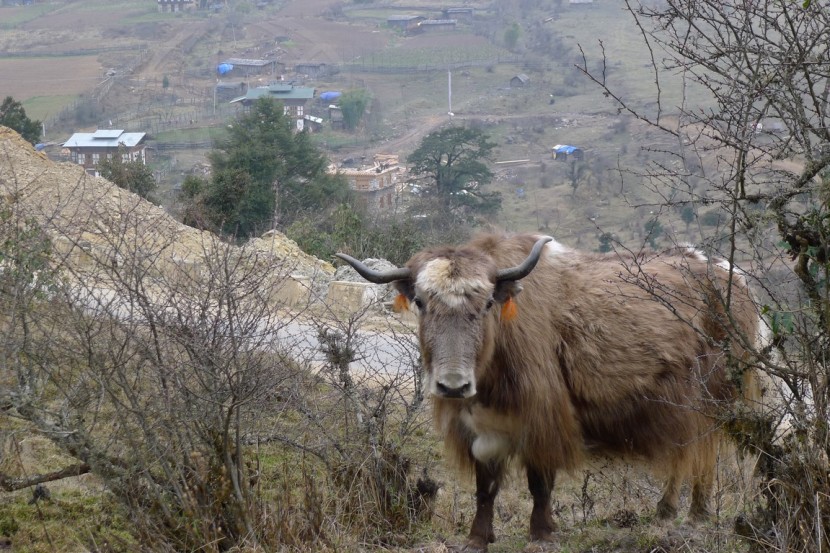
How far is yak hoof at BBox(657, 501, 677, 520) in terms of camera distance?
314 inches

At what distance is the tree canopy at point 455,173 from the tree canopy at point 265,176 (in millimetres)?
5588

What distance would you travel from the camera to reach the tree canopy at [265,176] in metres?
28.0

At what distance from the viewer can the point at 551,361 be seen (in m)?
6.75

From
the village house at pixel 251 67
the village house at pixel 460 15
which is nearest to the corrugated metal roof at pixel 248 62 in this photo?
the village house at pixel 251 67

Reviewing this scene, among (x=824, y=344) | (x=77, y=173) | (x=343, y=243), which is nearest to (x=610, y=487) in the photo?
(x=824, y=344)

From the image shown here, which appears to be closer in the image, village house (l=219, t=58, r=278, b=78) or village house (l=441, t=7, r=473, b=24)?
village house (l=219, t=58, r=278, b=78)

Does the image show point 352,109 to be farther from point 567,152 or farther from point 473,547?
point 473,547

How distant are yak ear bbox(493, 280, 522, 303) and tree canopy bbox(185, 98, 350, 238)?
20.2 m

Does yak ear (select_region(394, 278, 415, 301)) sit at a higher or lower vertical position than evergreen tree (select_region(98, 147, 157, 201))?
higher

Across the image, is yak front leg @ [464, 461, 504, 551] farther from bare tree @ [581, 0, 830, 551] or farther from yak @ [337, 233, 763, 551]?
bare tree @ [581, 0, 830, 551]

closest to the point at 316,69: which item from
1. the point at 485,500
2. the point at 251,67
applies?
the point at 251,67

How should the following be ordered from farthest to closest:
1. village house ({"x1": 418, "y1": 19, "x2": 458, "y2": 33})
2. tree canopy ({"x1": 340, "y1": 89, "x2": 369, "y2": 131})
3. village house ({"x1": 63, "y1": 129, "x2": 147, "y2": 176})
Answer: village house ({"x1": 418, "y1": 19, "x2": 458, "y2": 33}) < tree canopy ({"x1": 340, "y1": 89, "x2": 369, "y2": 131}) < village house ({"x1": 63, "y1": 129, "x2": 147, "y2": 176})

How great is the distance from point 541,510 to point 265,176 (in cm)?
2777

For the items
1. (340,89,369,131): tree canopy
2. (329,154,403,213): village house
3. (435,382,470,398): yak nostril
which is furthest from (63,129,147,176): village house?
(435,382,470,398): yak nostril
